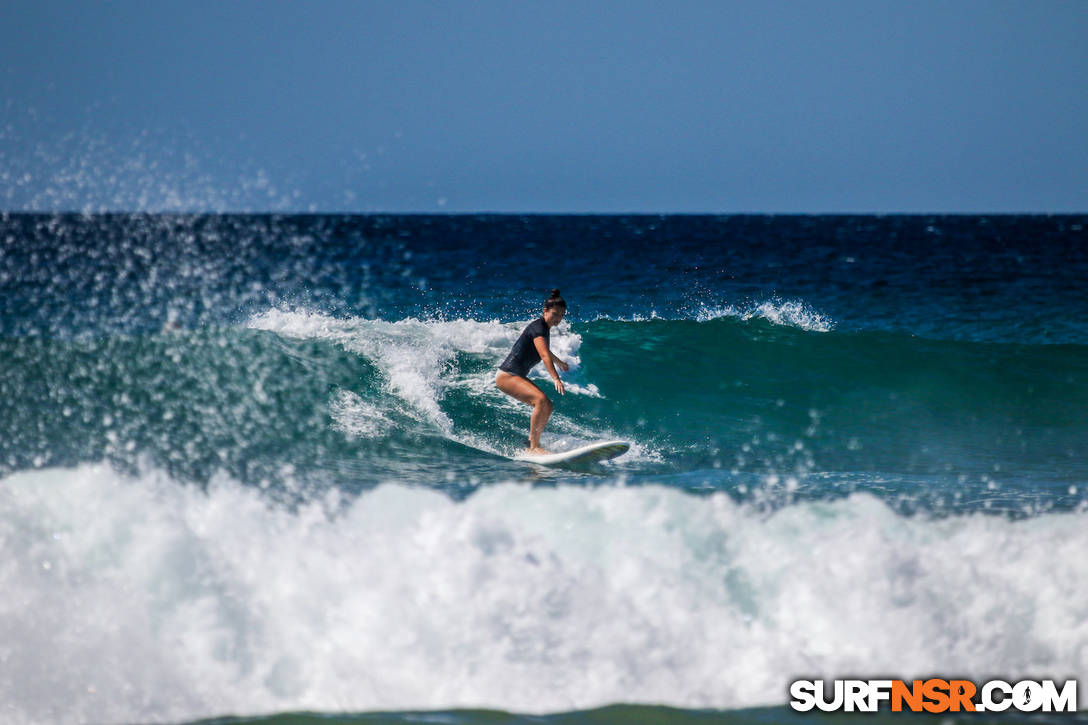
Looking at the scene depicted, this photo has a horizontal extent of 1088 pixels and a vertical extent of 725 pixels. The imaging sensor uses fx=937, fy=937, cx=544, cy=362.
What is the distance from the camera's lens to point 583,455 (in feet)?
29.3

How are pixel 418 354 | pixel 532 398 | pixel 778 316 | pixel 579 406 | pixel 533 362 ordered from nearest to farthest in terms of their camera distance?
pixel 532 398
pixel 533 362
pixel 579 406
pixel 418 354
pixel 778 316

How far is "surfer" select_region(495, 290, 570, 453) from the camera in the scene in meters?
9.13

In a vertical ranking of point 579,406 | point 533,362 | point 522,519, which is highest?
point 533,362

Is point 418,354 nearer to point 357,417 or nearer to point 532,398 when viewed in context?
point 357,417

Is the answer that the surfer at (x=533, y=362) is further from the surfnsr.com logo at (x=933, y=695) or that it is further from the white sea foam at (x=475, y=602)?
the surfnsr.com logo at (x=933, y=695)

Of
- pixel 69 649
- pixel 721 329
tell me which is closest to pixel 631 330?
pixel 721 329

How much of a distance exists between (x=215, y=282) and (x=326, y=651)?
23796mm

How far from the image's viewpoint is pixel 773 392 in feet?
40.6

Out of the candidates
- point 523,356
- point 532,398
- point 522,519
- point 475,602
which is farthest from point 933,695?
point 523,356

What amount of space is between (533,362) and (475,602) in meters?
4.64

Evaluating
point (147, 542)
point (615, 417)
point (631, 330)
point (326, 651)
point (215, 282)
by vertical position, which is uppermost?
point (215, 282)

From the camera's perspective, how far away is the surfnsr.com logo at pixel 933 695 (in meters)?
4.55

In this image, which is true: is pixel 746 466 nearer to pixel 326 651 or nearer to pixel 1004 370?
pixel 326 651

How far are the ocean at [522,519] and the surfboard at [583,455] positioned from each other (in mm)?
202
